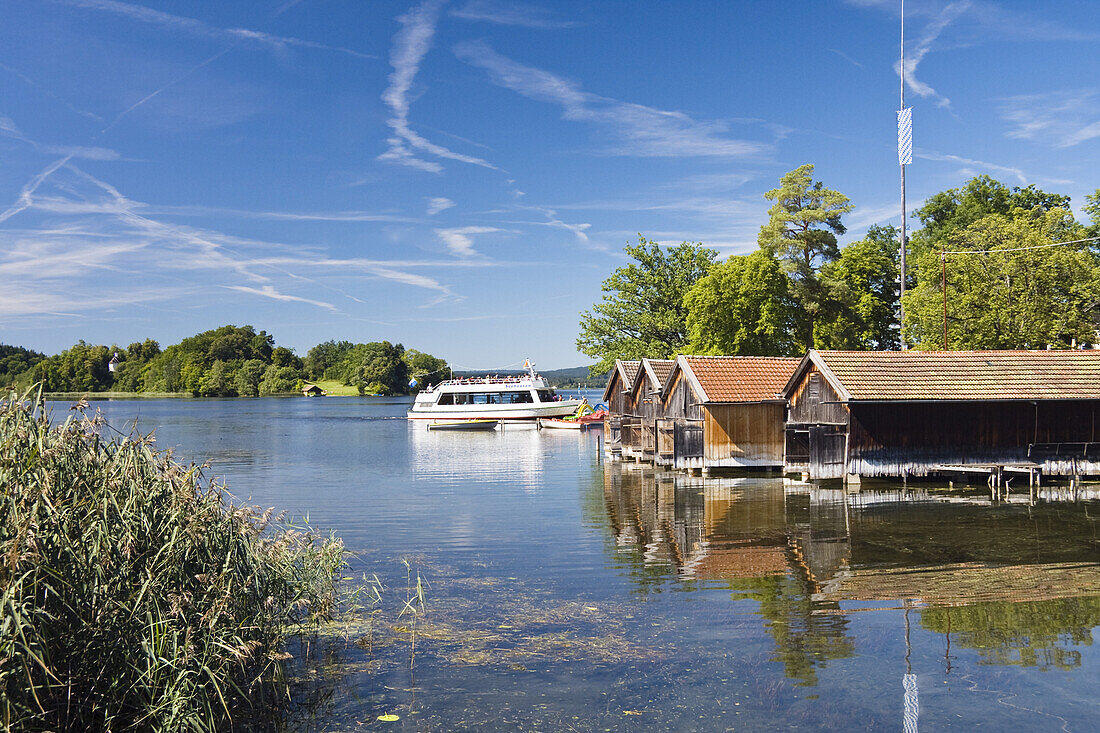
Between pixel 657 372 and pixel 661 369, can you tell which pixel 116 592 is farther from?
pixel 661 369

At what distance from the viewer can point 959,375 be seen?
2872 centimetres

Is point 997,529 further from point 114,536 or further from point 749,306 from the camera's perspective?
point 749,306

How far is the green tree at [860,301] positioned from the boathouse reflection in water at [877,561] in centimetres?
2993

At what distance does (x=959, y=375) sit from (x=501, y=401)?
54.9 meters

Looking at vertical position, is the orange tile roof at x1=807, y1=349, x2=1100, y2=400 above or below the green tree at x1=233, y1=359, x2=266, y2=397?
below

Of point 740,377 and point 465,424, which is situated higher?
point 740,377

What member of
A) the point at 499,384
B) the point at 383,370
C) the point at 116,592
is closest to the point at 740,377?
the point at 116,592

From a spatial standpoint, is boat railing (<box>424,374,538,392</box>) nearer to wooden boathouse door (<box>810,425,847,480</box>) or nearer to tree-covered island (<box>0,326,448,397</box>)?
wooden boathouse door (<box>810,425,847,480</box>)

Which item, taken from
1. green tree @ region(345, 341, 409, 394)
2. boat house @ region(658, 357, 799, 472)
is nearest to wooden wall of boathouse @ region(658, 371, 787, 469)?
boat house @ region(658, 357, 799, 472)

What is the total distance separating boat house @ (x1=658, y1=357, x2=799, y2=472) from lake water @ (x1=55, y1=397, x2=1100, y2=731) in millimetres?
4401

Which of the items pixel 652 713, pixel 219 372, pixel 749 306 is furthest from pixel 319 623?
pixel 219 372

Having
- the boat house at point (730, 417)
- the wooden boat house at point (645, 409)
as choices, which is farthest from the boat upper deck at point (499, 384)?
the boat house at point (730, 417)

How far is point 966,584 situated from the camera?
49.0 feet

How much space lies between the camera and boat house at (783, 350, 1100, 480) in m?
27.8
